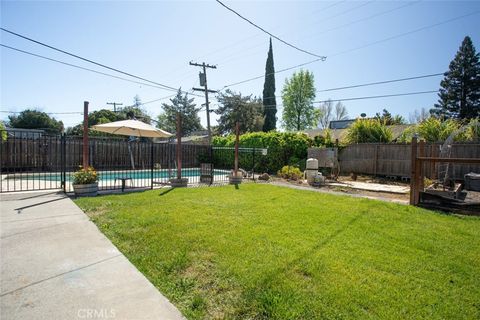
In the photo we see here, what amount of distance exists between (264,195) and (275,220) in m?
2.75

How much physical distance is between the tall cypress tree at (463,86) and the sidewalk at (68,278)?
3703 cm

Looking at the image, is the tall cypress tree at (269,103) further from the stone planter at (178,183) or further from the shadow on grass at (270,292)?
the shadow on grass at (270,292)

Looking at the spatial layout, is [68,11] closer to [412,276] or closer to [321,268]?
[321,268]

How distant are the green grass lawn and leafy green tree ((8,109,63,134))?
137 feet

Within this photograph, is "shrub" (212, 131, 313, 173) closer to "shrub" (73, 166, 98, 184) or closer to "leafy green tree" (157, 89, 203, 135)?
"shrub" (73, 166, 98, 184)

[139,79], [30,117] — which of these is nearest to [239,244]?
[139,79]

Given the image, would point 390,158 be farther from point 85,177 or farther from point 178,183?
point 85,177

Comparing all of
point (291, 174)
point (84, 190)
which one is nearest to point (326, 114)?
point (291, 174)

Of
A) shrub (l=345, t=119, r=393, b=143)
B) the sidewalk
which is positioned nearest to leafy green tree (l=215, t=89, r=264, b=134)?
shrub (l=345, t=119, r=393, b=143)

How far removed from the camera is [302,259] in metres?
3.19

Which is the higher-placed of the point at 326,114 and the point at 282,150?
the point at 326,114

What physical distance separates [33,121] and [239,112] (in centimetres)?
3025

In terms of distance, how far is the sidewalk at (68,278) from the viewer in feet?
7.34

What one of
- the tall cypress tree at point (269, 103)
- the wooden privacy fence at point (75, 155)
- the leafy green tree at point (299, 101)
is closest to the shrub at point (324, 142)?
the wooden privacy fence at point (75, 155)
